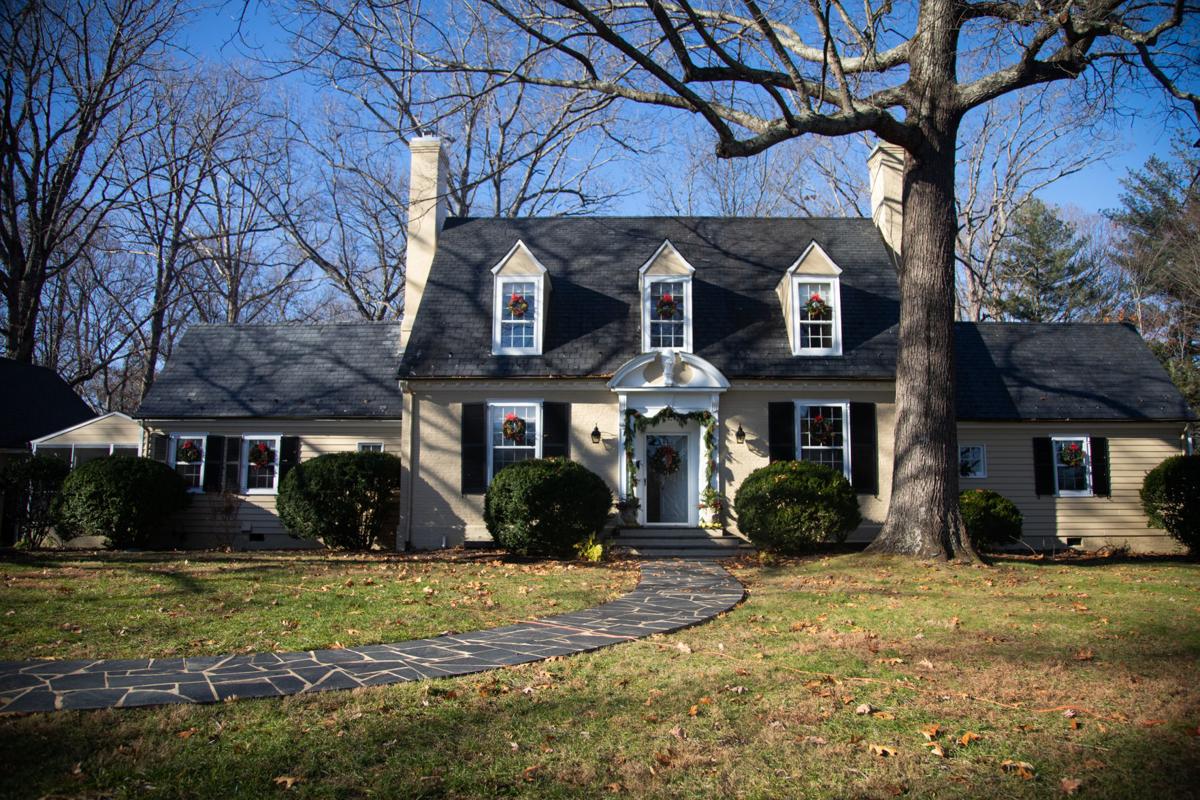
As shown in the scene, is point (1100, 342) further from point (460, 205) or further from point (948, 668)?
point (460, 205)

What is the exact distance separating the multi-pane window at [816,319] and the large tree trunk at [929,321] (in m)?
3.44

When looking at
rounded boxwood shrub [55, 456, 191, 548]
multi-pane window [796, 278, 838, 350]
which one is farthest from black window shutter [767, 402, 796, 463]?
rounded boxwood shrub [55, 456, 191, 548]

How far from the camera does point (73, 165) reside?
21328mm

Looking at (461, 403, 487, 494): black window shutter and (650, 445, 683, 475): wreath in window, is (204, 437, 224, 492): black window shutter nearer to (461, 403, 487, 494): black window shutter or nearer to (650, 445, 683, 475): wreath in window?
(461, 403, 487, 494): black window shutter

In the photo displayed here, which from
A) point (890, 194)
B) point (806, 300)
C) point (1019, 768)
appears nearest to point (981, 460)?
point (806, 300)

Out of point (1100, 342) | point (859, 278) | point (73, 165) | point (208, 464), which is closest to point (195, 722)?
point (208, 464)

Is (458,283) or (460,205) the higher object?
(460,205)

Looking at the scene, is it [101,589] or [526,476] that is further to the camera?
[526,476]

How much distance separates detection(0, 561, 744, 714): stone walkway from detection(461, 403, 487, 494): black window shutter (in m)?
7.68

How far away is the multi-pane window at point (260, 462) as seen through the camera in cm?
1722

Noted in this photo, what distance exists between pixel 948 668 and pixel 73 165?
948 inches

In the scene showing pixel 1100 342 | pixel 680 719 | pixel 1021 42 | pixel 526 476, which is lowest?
pixel 680 719

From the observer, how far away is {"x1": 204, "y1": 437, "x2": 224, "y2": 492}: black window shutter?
17.2 m

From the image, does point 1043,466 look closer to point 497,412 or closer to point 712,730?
point 497,412
